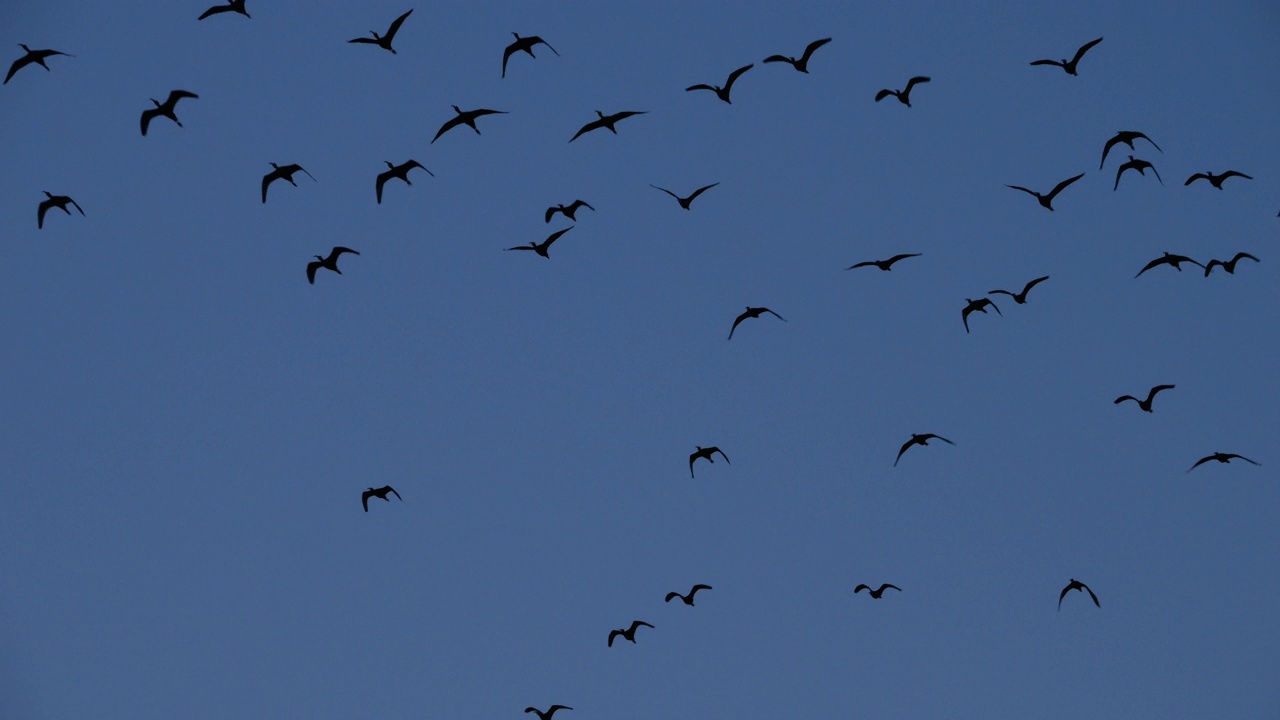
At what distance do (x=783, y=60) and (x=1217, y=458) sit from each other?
23282 millimetres

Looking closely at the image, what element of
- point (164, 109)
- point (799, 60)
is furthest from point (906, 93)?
point (164, 109)

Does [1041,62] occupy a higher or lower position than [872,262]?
higher

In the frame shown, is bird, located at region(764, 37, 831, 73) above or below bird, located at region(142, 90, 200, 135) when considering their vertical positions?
above

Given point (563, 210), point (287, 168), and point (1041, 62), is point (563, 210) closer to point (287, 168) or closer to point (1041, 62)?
point (287, 168)

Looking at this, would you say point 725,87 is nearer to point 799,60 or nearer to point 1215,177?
point 799,60

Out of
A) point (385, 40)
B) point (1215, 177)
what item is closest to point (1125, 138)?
point (1215, 177)

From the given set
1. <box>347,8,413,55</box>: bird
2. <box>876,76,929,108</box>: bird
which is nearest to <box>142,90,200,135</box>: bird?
<box>347,8,413,55</box>: bird

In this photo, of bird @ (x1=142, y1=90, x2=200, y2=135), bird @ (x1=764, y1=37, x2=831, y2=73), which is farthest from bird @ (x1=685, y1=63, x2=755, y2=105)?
bird @ (x1=142, y1=90, x2=200, y2=135)

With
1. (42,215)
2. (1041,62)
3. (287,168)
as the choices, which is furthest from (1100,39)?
(42,215)

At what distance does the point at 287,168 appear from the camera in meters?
46.5

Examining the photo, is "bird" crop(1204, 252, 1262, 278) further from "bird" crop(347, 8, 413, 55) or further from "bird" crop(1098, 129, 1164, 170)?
"bird" crop(347, 8, 413, 55)

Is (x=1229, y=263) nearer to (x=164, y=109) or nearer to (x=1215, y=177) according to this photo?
(x=1215, y=177)

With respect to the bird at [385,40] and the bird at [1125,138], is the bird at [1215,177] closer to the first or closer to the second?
the bird at [1125,138]

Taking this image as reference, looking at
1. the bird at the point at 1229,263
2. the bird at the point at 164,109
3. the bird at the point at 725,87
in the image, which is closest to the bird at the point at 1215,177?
the bird at the point at 1229,263
